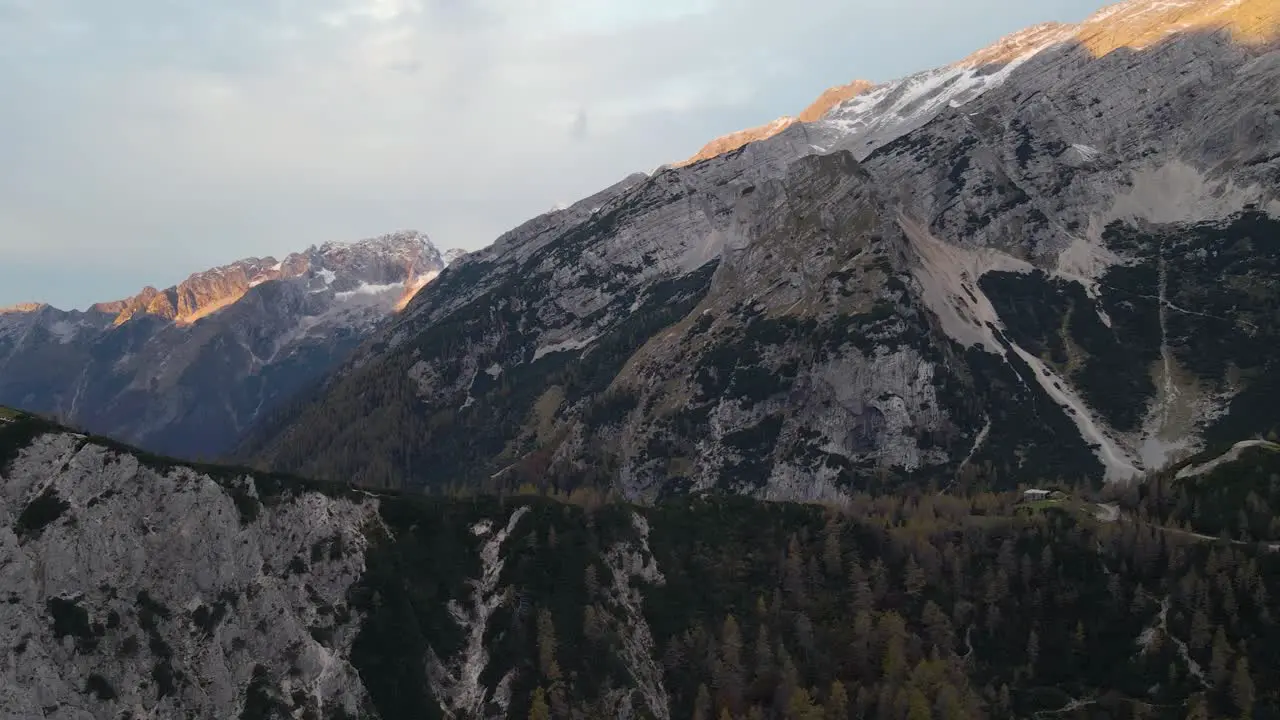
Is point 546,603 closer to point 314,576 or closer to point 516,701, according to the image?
point 516,701

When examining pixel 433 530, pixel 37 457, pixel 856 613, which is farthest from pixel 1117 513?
pixel 37 457

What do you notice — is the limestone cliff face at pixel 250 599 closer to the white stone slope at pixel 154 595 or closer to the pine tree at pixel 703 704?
the white stone slope at pixel 154 595

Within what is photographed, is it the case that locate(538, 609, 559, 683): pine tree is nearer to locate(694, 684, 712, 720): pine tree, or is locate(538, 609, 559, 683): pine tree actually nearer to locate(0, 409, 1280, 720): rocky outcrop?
locate(0, 409, 1280, 720): rocky outcrop

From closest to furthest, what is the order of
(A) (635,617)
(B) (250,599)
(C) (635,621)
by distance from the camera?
1. (B) (250,599)
2. (C) (635,621)
3. (A) (635,617)

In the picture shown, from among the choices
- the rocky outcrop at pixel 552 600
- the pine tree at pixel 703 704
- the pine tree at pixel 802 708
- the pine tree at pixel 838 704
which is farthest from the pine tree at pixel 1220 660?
the pine tree at pixel 703 704

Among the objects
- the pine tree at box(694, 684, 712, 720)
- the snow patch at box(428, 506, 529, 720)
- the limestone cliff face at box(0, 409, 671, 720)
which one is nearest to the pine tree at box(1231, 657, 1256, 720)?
the pine tree at box(694, 684, 712, 720)

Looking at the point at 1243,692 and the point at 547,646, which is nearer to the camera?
the point at 1243,692

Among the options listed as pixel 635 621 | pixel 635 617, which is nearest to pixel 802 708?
pixel 635 621

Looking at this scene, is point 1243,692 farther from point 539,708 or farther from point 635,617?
point 539,708
